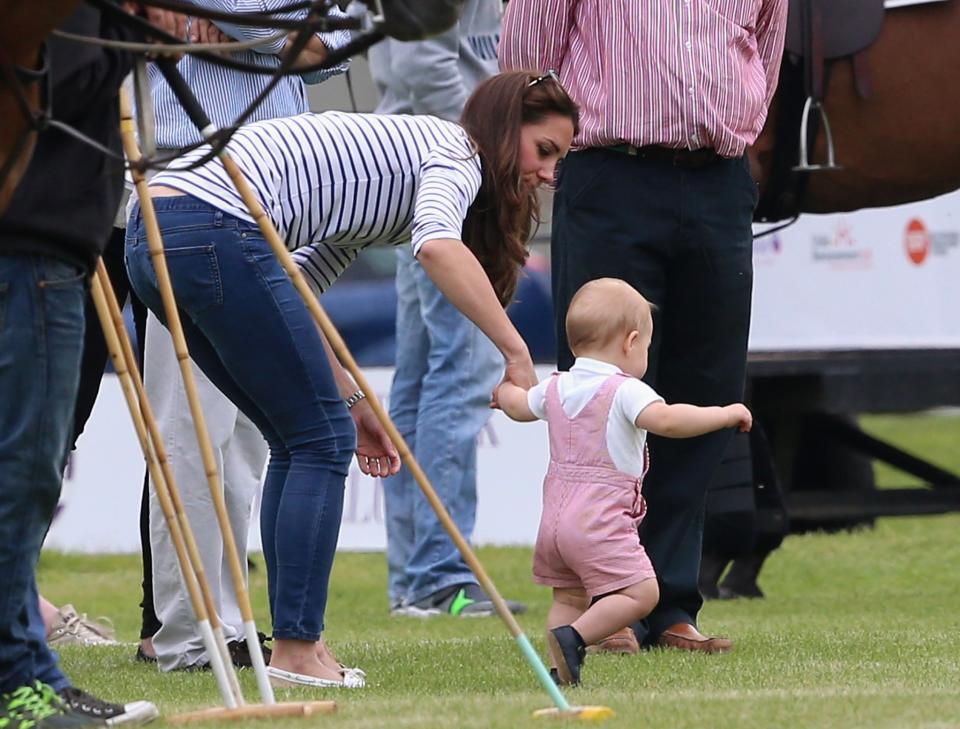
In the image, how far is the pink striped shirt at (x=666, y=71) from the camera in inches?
205

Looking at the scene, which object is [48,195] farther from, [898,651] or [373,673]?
[898,651]

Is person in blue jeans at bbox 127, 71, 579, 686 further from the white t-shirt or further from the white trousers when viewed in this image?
the white trousers

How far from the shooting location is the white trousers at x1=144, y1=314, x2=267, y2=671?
5.06 metres

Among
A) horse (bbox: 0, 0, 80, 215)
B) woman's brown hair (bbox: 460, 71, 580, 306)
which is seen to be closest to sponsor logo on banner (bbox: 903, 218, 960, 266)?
woman's brown hair (bbox: 460, 71, 580, 306)

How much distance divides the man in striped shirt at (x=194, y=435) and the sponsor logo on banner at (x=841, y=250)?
414 centimetres

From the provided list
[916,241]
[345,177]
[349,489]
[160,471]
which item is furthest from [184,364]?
[916,241]

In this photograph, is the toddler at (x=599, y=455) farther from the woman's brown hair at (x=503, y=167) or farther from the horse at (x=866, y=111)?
the horse at (x=866, y=111)

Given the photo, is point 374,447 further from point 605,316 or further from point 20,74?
point 20,74

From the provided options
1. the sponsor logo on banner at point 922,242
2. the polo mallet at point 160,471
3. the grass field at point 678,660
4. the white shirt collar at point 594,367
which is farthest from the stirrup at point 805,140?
the polo mallet at point 160,471

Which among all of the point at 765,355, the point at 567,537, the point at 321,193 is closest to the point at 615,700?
the point at 567,537

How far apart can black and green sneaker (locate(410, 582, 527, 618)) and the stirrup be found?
1890mm

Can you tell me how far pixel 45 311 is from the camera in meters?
3.50

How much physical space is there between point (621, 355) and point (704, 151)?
0.86 metres

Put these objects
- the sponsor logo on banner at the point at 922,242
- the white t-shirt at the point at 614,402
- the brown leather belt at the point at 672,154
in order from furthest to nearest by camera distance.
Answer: the sponsor logo on banner at the point at 922,242
the brown leather belt at the point at 672,154
the white t-shirt at the point at 614,402
